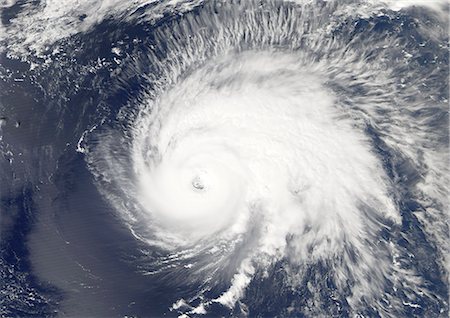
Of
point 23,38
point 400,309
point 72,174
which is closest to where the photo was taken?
point 400,309

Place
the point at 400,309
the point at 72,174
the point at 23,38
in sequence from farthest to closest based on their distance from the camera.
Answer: the point at 23,38 → the point at 72,174 → the point at 400,309

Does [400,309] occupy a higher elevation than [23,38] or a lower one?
lower

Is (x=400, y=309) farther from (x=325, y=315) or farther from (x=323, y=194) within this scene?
(x=323, y=194)

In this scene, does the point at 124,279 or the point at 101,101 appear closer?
the point at 124,279

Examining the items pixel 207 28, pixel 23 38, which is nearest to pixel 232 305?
pixel 207 28

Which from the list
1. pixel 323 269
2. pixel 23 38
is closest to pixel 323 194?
pixel 323 269

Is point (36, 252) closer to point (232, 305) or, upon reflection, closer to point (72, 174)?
point (72, 174)

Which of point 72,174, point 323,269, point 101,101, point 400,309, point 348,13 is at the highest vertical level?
point 348,13
